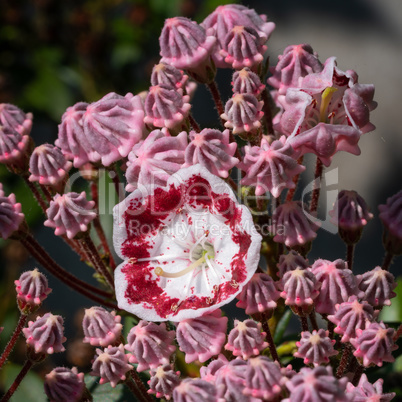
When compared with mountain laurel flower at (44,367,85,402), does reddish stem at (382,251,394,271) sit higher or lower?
higher

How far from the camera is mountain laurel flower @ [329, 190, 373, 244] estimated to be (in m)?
1.43

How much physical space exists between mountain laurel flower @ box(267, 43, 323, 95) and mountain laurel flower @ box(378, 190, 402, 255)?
0.33 meters

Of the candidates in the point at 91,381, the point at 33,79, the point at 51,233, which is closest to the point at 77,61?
the point at 33,79

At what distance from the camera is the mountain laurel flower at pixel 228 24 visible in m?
1.60

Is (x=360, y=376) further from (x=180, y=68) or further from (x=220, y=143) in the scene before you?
(x=180, y=68)

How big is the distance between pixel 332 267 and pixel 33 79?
202 centimetres

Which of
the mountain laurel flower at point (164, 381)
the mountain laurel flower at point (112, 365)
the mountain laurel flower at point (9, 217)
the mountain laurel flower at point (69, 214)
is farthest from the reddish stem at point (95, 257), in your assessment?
the mountain laurel flower at point (164, 381)

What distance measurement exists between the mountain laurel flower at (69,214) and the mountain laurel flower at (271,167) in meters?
0.34

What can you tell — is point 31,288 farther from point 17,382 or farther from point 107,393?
point 107,393

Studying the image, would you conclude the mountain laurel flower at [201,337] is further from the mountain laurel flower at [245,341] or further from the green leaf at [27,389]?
the green leaf at [27,389]

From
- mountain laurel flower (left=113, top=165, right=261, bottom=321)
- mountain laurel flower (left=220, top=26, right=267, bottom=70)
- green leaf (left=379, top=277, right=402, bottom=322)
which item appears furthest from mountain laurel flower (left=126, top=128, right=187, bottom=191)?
green leaf (left=379, top=277, right=402, bottom=322)

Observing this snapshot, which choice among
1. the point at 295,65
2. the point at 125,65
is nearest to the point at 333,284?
the point at 295,65

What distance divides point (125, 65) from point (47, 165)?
64.0 inches

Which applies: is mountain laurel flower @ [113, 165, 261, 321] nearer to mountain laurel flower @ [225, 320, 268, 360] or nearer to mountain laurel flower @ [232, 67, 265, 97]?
mountain laurel flower @ [225, 320, 268, 360]
